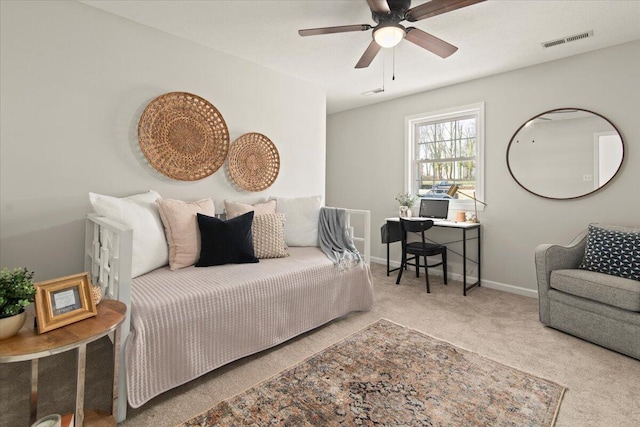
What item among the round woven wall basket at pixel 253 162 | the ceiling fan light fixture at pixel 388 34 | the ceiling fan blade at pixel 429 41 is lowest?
the round woven wall basket at pixel 253 162

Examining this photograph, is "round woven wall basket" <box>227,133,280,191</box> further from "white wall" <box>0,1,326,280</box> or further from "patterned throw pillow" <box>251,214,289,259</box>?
"patterned throw pillow" <box>251,214,289,259</box>

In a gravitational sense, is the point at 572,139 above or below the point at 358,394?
above

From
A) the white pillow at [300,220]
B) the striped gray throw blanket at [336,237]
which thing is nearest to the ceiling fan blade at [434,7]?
the striped gray throw blanket at [336,237]

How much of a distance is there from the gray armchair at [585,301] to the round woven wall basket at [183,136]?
291 cm

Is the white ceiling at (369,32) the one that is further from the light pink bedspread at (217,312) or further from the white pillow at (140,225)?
the light pink bedspread at (217,312)

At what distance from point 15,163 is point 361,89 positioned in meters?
3.40

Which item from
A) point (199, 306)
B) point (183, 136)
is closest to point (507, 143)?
point (183, 136)

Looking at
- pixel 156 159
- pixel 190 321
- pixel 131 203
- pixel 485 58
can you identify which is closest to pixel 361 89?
pixel 485 58

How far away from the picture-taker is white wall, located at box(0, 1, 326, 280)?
2031 mm

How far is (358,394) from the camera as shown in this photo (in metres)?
1.70

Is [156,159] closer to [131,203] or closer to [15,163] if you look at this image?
[131,203]

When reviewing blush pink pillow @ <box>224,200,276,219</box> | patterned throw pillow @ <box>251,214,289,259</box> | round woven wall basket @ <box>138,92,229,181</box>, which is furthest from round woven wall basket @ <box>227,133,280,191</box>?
patterned throw pillow @ <box>251,214,289,259</box>

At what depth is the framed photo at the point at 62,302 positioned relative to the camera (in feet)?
4.00

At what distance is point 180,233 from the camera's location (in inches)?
90.5
